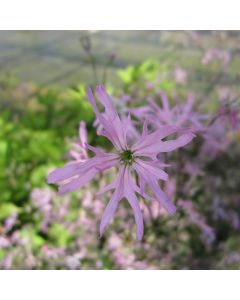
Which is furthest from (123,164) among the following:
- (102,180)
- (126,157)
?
(102,180)

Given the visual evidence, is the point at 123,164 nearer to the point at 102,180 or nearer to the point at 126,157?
the point at 126,157

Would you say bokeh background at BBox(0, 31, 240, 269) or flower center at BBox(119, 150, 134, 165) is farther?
bokeh background at BBox(0, 31, 240, 269)

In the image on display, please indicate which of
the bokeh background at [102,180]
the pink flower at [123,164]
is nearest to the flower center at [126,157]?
the pink flower at [123,164]

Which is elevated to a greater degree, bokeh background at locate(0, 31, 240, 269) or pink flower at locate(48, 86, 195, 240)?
bokeh background at locate(0, 31, 240, 269)

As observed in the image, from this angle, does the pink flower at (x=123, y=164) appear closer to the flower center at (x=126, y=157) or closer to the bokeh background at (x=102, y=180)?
the flower center at (x=126, y=157)

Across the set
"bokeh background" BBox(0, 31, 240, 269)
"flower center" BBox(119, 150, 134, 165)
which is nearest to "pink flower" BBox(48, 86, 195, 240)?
"flower center" BBox(119, 150, 134, 165)

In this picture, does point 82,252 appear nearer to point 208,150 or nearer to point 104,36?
point 208,150

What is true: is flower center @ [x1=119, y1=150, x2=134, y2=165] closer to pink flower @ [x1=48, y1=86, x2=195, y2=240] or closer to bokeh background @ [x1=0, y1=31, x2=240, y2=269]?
pink flower @ [x1=48, y1=86, x2=195, y2=240]
